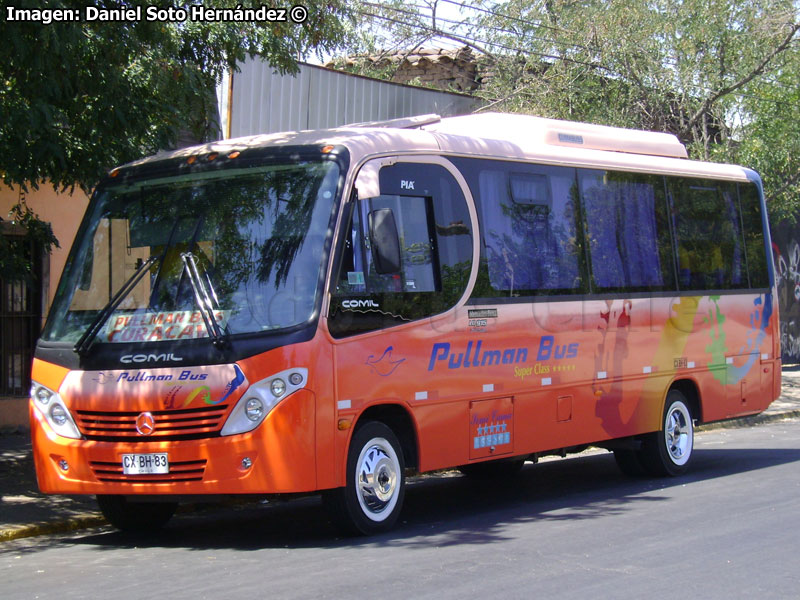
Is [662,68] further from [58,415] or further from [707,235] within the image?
[58,415]

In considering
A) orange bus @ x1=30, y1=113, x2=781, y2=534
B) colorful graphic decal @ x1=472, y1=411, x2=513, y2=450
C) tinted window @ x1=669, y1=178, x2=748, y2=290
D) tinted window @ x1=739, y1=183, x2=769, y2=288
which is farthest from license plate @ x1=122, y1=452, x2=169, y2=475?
tinted window @ x1=739, y1=183, x2=769, y2=288

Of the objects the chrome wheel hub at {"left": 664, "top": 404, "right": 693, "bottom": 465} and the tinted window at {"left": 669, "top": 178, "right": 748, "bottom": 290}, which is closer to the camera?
the chrome wheel hub at {"left": 664, "top": 404, "right": 693, "bottom": 465}

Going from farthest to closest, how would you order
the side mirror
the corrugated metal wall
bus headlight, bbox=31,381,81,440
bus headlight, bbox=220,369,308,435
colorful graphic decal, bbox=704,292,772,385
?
the corrugated metal wall, colorful graphic decal, bbox=704,292,772,385, bus headlight, bbox=31,381,81,440, the side mirror, bus headlight, bbox=220,369,308,435

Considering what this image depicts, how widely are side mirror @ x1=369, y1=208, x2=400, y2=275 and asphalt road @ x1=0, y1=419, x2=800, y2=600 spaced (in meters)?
2.04

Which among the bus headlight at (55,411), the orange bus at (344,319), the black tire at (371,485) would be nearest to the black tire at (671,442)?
the orange bus at (344,319)

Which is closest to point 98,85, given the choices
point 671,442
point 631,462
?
point 631,462

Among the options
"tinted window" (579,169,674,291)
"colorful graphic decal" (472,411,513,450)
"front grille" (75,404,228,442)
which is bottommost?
"colorful graphic decal" (472,411,513,450)

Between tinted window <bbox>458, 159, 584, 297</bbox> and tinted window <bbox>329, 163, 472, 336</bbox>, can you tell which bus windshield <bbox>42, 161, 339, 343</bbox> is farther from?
tinted window <bbox>458, 159, 584, 297</bbox>

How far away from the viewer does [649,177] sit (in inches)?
472

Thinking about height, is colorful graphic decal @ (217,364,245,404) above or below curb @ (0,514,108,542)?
above

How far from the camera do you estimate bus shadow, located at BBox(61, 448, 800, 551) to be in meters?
8.57

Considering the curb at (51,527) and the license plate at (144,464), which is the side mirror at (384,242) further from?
the curb at (51,527)

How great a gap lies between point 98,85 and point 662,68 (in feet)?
40.6

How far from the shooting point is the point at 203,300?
8211 mm
